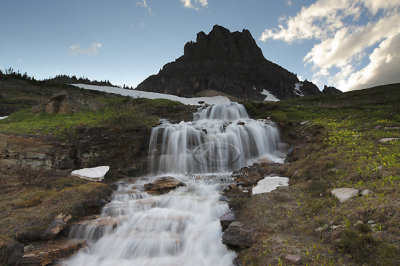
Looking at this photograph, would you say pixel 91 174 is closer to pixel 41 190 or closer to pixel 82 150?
pixel 41 190

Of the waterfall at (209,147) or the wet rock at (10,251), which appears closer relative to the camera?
the wet rock at (10,251)

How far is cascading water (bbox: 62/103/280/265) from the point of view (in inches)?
221

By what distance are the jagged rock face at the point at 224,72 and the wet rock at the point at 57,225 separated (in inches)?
2494

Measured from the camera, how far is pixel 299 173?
786cm

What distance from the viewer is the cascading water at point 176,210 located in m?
5.61

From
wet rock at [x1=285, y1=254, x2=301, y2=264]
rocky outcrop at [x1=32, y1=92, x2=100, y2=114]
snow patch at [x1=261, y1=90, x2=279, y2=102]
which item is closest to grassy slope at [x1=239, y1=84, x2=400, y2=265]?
wet rock at [x1=285, y1=254, x2=301, y2=264]

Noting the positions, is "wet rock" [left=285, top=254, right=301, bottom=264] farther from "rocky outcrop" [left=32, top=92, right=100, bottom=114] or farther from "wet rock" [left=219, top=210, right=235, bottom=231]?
"rocky outcrop" [left=32, top=92, right=100, bottom=114]

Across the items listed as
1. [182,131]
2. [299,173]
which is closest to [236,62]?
[182,131]

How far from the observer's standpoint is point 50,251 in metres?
5.15

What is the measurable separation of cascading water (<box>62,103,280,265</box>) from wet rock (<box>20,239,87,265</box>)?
25 cm

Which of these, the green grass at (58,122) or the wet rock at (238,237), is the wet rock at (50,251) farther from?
the green grass at (58,122)

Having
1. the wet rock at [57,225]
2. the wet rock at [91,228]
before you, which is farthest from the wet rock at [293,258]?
the wet rock at [57,225]

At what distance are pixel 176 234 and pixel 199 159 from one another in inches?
287

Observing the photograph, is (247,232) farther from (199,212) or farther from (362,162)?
(362,162)
